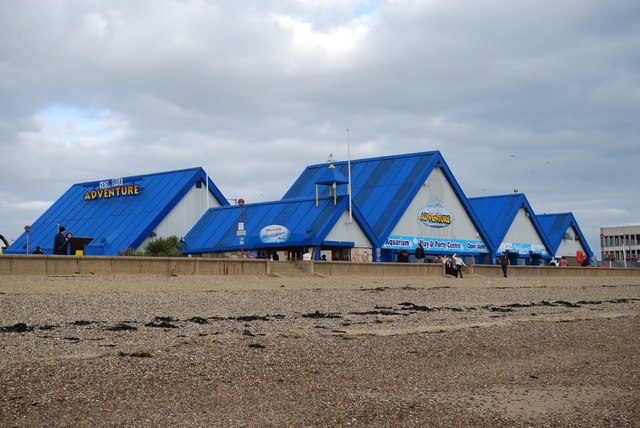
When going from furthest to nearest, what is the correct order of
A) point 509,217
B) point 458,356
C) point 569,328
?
1. point 509,217
2. point 569,328
3. point 458,356

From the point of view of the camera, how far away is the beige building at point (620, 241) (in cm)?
12762

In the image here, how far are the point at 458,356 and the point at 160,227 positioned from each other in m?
34.8

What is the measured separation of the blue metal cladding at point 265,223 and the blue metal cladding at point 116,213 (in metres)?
2.41

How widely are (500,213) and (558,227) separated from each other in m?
11.4

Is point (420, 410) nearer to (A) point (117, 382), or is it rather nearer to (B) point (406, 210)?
(A) point (117, 382)

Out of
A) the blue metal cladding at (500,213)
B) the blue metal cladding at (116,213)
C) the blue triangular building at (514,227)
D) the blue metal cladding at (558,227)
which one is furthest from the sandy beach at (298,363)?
the blue metal cladding at (558,227)

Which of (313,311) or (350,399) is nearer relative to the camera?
(350,399)

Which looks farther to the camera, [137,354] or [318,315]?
[318,315]

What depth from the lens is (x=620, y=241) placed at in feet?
427

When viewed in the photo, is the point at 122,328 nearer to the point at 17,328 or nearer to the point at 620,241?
the point at 17,328

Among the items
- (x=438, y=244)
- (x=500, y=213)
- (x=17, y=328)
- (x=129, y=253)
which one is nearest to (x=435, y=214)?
(x=438, y=244)

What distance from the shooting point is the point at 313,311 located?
16.4 metres

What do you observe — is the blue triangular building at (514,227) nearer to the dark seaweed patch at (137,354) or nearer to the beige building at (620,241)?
the dark seaweed patch at (137,354)

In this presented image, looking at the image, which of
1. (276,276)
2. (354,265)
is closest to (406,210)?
(354,265)
